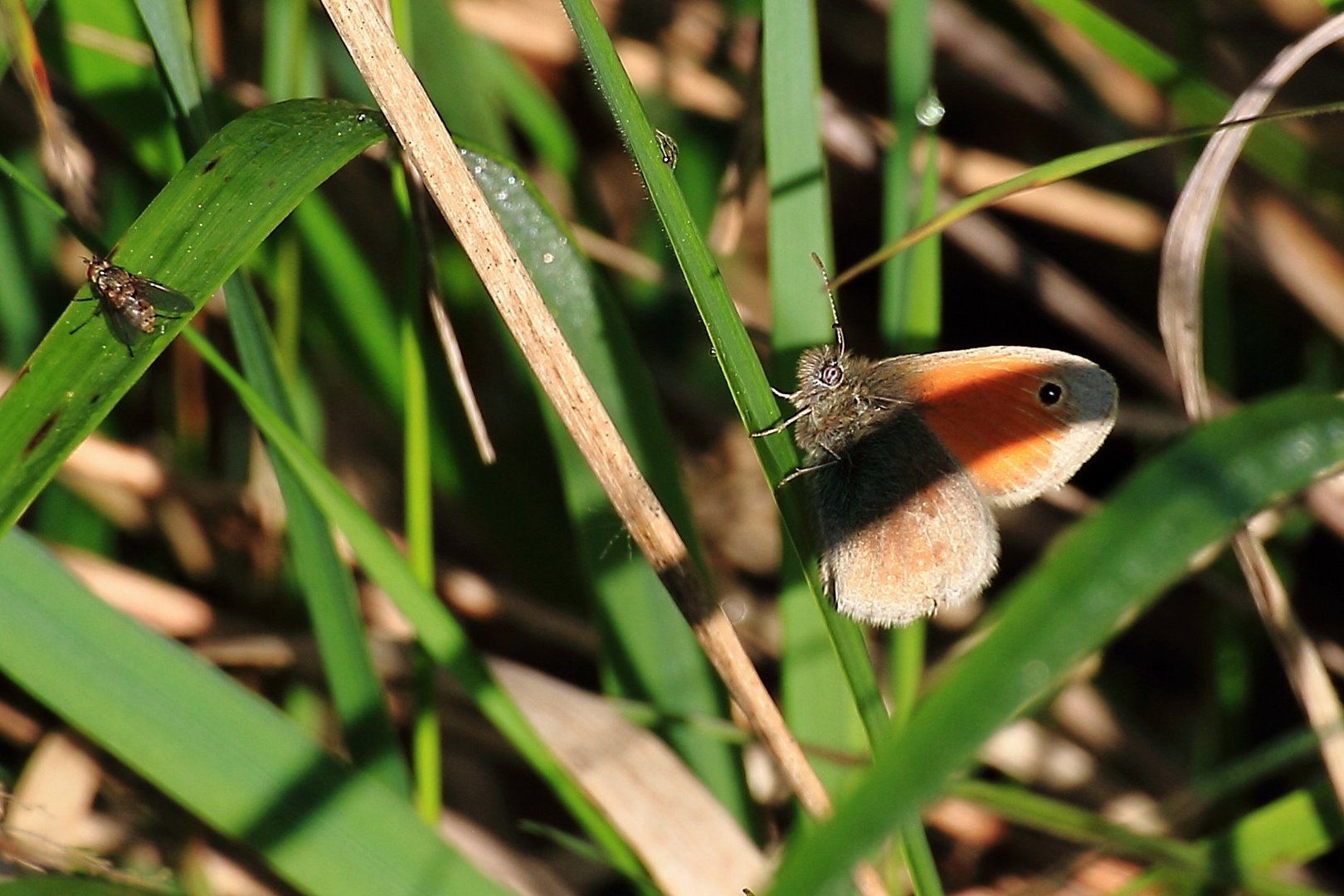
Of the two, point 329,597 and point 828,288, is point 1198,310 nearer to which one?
point 828,288

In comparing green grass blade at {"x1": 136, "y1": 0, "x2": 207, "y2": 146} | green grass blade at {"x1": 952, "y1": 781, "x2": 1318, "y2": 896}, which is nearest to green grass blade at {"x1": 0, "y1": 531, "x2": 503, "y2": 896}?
green grass blade at {"x1": 136, "y1": 0, "x2": 207, "y2": 146}

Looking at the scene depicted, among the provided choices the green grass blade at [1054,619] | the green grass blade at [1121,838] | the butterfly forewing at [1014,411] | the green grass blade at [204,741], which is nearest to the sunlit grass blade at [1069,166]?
the butterfly forewing at [1014,411]

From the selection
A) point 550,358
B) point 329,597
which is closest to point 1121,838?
point 550,358

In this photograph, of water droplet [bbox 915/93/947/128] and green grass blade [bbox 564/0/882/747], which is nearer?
green grass blade [bbox 564/0/882/747]

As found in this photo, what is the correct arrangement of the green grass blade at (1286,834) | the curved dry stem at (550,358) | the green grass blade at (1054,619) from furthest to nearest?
the green grass blade at (1286,834) → the curved dry stem at (550,358) → the green grass blade at (1054,619)

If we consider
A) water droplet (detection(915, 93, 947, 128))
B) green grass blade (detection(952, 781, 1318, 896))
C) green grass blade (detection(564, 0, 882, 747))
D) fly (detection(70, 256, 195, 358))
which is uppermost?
water droplet (detection(915, 93, 947, 128))

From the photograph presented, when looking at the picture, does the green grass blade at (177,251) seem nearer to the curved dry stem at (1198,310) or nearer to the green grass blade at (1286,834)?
the curved dry stem at (1198,310)

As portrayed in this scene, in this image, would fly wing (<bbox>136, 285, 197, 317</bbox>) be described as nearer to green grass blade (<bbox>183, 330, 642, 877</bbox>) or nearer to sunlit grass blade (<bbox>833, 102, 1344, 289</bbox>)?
green grass blade (<bbox>183, 330, 642, 877</bbox>)
